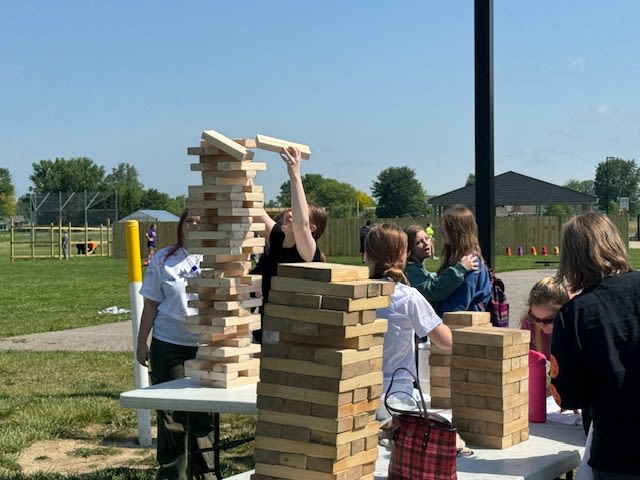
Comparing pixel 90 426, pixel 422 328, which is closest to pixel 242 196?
pixel 422 328

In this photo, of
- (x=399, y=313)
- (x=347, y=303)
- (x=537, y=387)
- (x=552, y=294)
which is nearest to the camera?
(x=347, y=303)

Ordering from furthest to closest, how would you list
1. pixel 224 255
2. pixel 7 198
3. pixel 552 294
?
1. pixel 7 198
2. pixel 224 255
3. pixel 552 294

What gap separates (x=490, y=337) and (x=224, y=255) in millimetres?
1626

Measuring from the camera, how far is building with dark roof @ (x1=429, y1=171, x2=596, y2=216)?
57559 millimetres

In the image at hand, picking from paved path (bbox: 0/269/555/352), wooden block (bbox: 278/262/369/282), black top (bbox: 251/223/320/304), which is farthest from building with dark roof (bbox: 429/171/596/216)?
wooden block (bbox: 278/262/369/282)

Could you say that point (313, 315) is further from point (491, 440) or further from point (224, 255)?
point (224, 255)

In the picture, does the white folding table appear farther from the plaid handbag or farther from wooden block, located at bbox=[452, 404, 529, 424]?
the plaid handbag

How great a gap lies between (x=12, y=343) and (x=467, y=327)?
10201 mm

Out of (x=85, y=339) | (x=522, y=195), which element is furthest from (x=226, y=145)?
(x=522, y=195)

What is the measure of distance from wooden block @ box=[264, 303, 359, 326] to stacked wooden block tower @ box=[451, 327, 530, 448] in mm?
741

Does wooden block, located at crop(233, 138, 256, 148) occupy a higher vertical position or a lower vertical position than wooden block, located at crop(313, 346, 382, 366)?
higher

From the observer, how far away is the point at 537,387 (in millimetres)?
3717

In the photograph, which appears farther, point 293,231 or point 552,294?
point 293,231

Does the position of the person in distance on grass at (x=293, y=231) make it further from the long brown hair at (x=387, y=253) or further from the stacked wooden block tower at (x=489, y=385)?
the stacked wooden block tower at (x=489, y=385)
